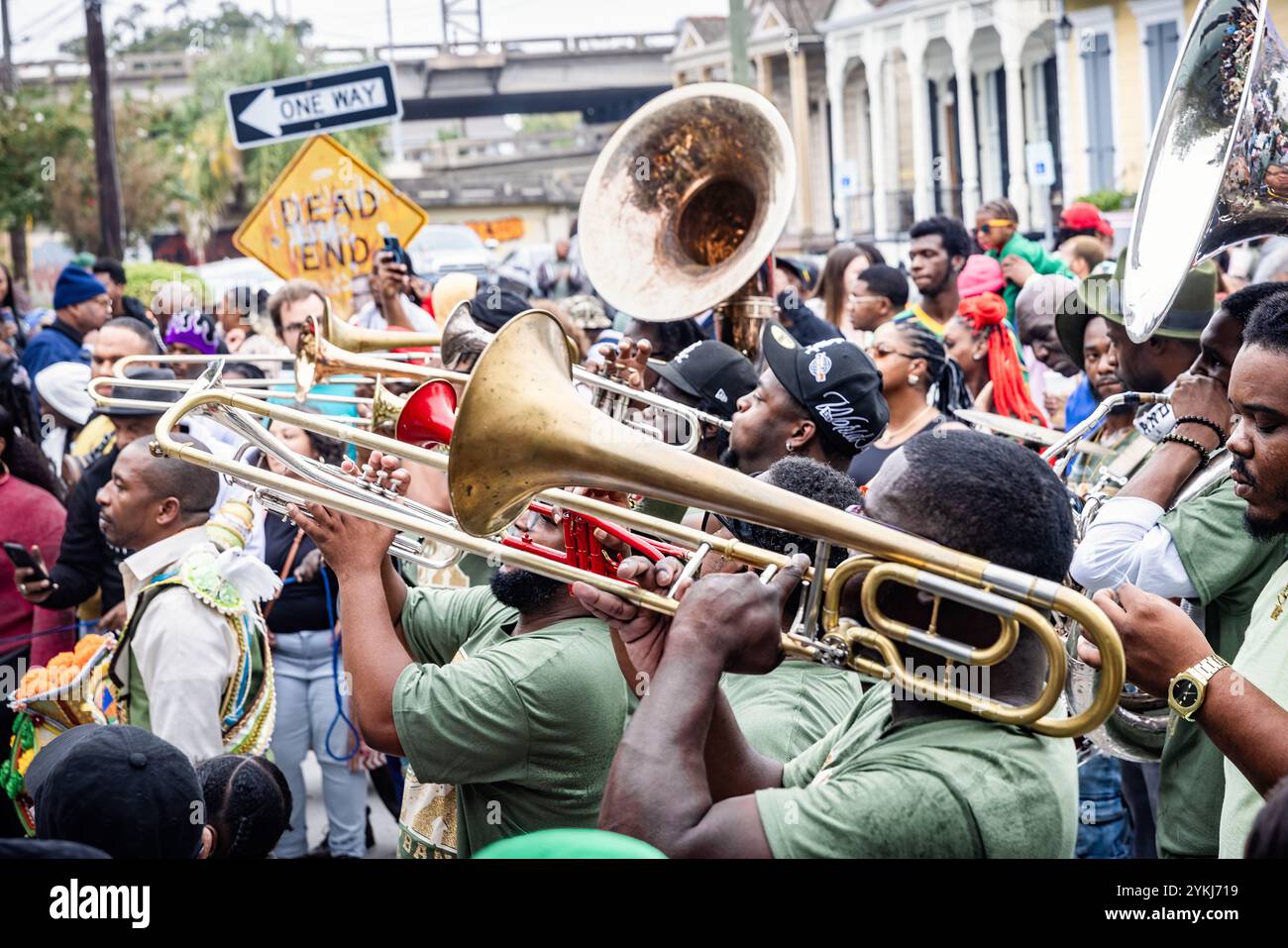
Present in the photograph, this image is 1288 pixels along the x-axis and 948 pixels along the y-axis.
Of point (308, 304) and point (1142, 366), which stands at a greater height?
point (308, 304)

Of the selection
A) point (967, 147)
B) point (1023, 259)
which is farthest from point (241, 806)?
point (967, 147)

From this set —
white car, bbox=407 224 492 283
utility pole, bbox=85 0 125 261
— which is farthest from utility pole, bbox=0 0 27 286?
utility pole, bbox=85 0 125 261

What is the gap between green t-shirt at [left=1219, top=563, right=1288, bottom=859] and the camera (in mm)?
2428

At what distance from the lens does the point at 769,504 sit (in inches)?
82.2

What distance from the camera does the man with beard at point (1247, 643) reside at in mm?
2318

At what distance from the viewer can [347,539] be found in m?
3.03

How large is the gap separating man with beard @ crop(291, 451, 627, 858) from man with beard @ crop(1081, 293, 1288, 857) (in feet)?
3.28

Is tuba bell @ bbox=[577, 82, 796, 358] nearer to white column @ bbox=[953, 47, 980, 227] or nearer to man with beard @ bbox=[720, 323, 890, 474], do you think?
man with beard @ bbox=[720, 323, 890, 474]

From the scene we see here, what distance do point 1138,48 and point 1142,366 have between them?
20.6 meters

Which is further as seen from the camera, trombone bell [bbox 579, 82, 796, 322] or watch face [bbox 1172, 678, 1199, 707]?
trombone bell [bbox 579, 82, 796, 322]

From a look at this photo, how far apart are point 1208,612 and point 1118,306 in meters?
1.60
